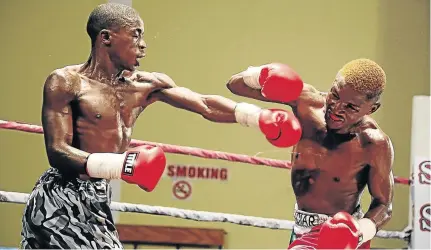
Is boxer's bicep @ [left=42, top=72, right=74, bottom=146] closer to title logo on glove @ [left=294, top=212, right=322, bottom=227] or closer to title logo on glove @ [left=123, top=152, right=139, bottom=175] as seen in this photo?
title logo on glove @ [left=123, top=152, right=139, bottom=175]

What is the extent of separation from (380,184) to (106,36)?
2.60 feet

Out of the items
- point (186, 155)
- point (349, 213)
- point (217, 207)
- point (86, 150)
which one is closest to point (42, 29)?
point (86, 150)

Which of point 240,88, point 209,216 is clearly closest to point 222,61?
point 240,88

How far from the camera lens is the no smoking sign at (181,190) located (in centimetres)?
179

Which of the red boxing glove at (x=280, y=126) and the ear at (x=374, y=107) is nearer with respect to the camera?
the red boxing glove at (x=280, y=126)

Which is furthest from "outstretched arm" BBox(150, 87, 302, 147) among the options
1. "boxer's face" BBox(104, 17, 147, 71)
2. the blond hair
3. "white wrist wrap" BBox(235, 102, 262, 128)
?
the blond hair

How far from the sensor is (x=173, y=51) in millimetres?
1777

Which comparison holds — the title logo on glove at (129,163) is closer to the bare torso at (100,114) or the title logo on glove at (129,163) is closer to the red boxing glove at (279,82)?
the bare torso at (100,114)

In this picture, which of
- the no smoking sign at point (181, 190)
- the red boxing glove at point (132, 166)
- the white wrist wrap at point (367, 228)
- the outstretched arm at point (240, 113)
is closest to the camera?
the red boxing glove at point (132, 166)

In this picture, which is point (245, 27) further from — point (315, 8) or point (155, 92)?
point (155, 92)

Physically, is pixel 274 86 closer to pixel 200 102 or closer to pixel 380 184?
pixel 200 102

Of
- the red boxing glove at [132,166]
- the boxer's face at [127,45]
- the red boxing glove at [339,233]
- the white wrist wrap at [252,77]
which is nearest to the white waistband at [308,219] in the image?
the red boxing glove at [339,233]

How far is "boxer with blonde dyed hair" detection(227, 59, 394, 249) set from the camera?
1730 millimetres

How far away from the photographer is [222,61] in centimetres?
180
